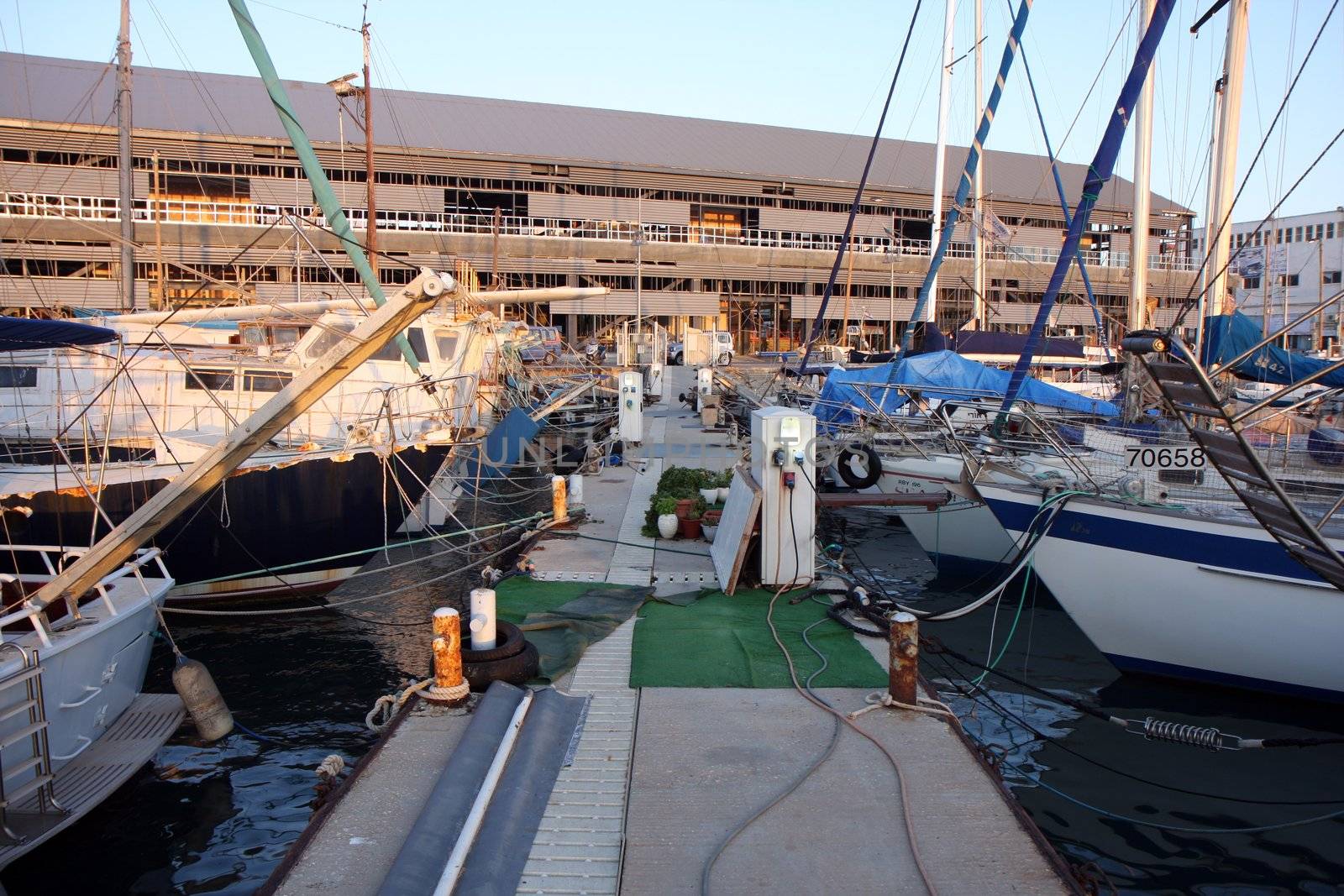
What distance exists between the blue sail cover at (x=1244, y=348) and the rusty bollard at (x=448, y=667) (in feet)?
45.8

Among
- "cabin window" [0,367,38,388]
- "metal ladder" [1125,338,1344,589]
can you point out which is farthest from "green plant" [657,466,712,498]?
"cabin window" [0,367,38,388]

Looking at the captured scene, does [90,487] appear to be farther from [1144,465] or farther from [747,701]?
[1144,465]

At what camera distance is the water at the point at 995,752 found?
6.97 m

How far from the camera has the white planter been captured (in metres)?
12.9

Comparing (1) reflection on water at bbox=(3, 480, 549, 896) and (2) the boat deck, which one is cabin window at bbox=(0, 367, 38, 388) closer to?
(1) reflection on water at bbox=(3, 480, 549, 896)

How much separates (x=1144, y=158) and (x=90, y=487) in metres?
18.3

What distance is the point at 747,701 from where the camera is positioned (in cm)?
726

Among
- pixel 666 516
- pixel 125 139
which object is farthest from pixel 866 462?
pixel 125 139

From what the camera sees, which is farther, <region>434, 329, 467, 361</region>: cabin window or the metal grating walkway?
<region>434, 329, 467, 361</region>: cabin window

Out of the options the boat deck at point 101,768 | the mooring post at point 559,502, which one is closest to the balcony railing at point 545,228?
the mooring post at point 559,502

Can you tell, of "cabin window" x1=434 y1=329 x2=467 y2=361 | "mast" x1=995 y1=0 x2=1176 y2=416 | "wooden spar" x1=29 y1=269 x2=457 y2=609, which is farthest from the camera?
"cabin window" x1=434 y1=329 x2=467 y2=361

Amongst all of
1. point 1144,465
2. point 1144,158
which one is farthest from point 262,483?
point 1144,158

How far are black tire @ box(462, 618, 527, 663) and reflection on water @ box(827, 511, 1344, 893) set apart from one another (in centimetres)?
431

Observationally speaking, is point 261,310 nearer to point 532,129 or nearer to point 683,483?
point 683,483
